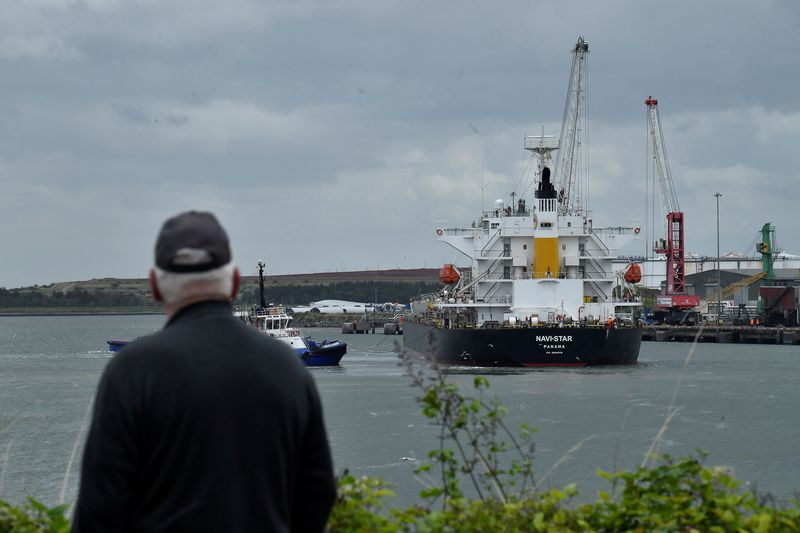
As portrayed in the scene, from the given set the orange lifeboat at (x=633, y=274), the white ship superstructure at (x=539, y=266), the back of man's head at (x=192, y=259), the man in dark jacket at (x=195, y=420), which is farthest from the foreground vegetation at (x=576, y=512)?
the orange lifeboat at (x=633, y=274)

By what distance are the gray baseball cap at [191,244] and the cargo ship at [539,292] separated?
52.8m

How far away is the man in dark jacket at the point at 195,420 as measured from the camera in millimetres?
3664

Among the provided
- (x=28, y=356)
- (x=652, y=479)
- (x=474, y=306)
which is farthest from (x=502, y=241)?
(x=652, y=479)

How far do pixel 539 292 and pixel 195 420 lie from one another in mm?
57687

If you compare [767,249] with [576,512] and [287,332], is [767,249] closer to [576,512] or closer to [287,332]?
[287,332]

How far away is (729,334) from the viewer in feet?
359

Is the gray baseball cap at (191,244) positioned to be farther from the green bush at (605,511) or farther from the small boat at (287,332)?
the small boat at (287,332)

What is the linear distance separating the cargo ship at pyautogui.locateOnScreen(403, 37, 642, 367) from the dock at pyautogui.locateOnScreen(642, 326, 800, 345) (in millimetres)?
40940

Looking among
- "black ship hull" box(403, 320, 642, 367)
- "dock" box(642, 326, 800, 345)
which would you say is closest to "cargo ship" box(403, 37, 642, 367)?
"black ship hull" box(403, 320, 642, 367)

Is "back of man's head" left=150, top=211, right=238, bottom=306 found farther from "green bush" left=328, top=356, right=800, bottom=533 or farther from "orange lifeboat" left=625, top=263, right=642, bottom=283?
"orange lifeboat" left=625, top=263, right=642, bottom=283

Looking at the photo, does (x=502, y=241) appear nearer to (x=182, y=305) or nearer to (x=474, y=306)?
(x=474, y=306)

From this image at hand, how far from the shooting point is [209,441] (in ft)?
12.2

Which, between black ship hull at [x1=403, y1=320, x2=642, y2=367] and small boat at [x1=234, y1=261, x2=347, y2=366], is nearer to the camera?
black ship hull at [x1=403, y1=320, x2=642, y2=367]

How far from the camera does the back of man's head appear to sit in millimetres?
3859
